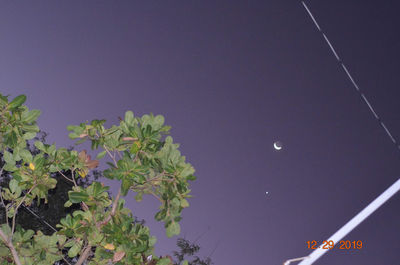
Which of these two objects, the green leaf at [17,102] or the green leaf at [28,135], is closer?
the green leaf at [17,102]

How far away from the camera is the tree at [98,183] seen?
366 centimetres

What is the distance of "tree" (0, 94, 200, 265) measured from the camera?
3662mm

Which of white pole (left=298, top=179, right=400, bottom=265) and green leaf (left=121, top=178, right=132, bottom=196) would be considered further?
green leaf (left=121, top=178, right=132, bottom=196)

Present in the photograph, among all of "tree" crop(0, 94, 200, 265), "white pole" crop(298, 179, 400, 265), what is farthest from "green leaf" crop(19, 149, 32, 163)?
"white pole" crop(298, 179, 400, 265)

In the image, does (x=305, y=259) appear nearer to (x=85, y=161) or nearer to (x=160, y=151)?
(x=160, y=151)

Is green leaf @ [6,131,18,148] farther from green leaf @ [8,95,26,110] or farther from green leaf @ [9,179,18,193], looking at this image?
green leaf @ [9,179,18,193]

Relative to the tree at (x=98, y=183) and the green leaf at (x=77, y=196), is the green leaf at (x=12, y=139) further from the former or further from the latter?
the green leaf at (x=77, y=196)

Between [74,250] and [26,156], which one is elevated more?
[26,156]

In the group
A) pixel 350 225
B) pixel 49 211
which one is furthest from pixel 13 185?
pixel 49 211

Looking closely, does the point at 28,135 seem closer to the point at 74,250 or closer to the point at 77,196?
the point at 77,196

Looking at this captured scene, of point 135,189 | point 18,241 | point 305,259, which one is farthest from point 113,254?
point 305,259

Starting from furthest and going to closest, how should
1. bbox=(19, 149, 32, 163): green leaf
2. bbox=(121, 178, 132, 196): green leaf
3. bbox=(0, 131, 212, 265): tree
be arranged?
bbox=(0, 131, 212, 265): tree
bbox=(19, 149, 32, 163): green leaf
bbox=(121, 178, 132, 196): green leaf

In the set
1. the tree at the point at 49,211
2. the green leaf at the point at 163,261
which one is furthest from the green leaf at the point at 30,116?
the tree at the point at 49,211

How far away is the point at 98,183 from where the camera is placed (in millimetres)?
3709
